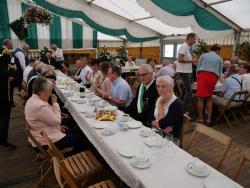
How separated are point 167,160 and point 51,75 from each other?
2.74 metres

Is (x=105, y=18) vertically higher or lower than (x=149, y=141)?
higher

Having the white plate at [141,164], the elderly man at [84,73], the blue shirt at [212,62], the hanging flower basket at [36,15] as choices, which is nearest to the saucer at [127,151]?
the white plate at [141,164]

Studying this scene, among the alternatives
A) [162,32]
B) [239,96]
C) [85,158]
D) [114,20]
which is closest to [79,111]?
[85,158]

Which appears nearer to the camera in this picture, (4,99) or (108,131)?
(108,131)

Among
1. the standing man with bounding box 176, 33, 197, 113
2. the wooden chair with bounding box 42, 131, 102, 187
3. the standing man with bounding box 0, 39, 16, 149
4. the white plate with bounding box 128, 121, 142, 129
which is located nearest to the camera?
the wooden chair with bounding box 42, 131, 102, 187

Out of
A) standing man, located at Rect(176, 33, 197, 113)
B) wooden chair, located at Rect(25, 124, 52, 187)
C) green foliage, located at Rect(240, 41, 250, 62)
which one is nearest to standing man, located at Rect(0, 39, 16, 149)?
wooden chair, located at Rect(25, 124, 52, 187)

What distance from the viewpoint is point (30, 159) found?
3213 mm

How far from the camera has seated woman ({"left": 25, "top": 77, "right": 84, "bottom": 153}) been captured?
2434 mm

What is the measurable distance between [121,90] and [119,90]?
4 cm

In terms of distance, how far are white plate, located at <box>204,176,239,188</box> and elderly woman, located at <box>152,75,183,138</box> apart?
2.90ft

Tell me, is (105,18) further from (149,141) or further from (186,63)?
(149,141)

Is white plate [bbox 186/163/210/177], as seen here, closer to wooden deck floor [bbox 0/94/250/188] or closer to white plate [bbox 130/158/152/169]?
white plate [bbox 130/158/152/169]

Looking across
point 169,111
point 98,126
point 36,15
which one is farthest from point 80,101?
point 36,15

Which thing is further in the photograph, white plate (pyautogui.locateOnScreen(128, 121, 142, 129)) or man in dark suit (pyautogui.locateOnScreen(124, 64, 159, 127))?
man in dark suit (pyautogui.locateOnScreen(124, 64, 159, 127))
